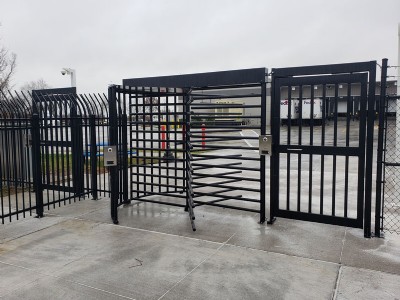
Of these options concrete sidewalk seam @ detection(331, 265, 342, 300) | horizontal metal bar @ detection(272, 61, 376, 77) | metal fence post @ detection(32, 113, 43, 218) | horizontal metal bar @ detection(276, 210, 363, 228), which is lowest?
concrete sidewalk seam @ detection(331, 265, 342, 300)

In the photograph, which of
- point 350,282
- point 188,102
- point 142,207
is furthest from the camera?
point 142,207

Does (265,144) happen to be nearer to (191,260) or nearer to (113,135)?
(191,260)

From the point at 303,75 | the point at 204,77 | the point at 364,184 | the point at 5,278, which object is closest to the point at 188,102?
the point at 204,77

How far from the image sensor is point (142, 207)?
6500mm

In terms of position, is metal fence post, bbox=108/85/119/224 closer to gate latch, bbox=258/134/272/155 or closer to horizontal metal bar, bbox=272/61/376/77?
gate latch, bbox=258/134/272/155

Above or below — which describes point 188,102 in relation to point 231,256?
above

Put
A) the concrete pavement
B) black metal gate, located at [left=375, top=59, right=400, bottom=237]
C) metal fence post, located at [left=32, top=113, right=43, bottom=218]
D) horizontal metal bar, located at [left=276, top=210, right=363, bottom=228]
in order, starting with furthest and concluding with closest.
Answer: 1. metal fence post, located at [left=32, top=113, right=43, bottom=218]
2. horizontal metal bar, located at [left=276, top=210, right=363, bottom=228]
3. black metal gate, located at [left=375, top=59, right=400, bottom=237]
4. the concrete pavement

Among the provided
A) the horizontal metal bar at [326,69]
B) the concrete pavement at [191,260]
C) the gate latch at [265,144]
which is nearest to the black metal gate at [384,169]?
the horizontal metal bar at [326,69]

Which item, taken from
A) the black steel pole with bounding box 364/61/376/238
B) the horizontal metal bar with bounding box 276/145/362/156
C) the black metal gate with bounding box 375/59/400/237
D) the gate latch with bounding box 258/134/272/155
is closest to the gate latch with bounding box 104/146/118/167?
the gate latch with bounding box 258/134/272/155

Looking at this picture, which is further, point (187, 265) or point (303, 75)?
point (303, 75)

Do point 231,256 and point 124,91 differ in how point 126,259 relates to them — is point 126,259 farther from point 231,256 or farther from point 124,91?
point 124,91

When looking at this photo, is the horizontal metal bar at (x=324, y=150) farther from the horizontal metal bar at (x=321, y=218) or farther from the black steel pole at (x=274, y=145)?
the horizontal metal bar at (x=321, y=218)

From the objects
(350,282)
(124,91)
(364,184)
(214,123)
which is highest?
(124,91)

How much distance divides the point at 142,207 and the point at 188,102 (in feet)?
7.06
